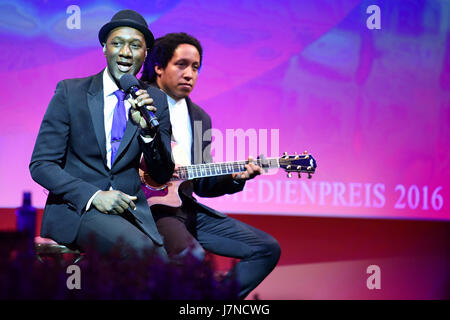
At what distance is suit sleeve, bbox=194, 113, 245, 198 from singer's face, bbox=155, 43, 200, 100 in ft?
0.81

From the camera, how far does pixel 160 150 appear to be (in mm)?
2867

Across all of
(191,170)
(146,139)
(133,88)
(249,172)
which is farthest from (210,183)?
(133,88)

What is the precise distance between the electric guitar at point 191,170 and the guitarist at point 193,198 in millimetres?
49

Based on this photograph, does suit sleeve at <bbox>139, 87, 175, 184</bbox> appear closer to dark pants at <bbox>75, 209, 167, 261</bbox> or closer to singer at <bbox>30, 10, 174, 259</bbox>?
singer at <bbox>30, 10, 174, 259</bbox>

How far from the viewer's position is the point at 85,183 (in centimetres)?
273

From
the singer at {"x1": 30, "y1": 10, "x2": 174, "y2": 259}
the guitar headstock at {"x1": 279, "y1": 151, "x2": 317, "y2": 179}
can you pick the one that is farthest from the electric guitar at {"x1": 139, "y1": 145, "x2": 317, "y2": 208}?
the singer at {"x1": 30, "y1": 10, "x2": 174, "y2": 259}

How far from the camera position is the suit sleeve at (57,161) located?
2.70 meters

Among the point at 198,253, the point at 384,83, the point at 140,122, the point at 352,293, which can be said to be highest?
the point at 384,83

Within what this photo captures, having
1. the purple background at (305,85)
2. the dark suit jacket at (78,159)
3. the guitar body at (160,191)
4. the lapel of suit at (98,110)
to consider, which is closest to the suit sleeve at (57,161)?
the dark suit jacket at (78,159)

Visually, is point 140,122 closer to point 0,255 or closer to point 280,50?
point 0,255

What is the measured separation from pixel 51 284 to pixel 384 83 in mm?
4070

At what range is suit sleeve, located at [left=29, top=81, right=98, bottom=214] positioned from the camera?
2.70 metres

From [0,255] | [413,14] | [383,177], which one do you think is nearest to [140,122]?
[0,255]
